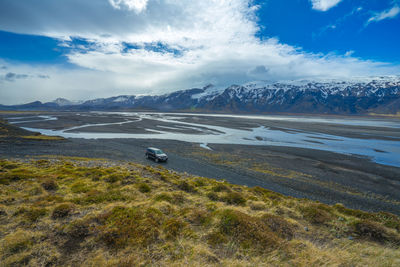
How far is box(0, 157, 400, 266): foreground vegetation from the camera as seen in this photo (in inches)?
230

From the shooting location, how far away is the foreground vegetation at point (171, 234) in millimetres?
5848

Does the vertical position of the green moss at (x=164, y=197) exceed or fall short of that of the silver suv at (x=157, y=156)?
it exceeds it

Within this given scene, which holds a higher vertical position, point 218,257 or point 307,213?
point 218,257

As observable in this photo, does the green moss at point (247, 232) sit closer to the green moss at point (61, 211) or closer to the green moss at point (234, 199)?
the green moss at point (234, 199)

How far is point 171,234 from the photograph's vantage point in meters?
7.11

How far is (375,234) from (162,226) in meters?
9.49

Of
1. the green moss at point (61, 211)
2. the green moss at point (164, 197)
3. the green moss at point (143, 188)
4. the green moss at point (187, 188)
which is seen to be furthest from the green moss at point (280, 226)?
the green moss at point (61, 211)

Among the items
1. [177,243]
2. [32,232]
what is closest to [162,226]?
[177,243]

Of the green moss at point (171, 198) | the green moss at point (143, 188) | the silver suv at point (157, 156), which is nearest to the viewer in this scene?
the green moss at point (171, 198)

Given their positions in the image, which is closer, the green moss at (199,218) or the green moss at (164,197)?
the green moss at (199,218)

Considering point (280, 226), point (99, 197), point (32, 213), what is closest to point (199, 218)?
point (280, 226)

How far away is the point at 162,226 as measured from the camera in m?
7.69

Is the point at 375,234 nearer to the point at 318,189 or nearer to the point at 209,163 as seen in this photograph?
the point at 318,189

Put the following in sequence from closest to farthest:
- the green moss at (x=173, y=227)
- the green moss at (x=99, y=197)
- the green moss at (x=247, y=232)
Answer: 1. the green moss at (x=247, y=232)
2. the green moss at (x=173, y=227)
3. the green moss at (x=99, y=197)
